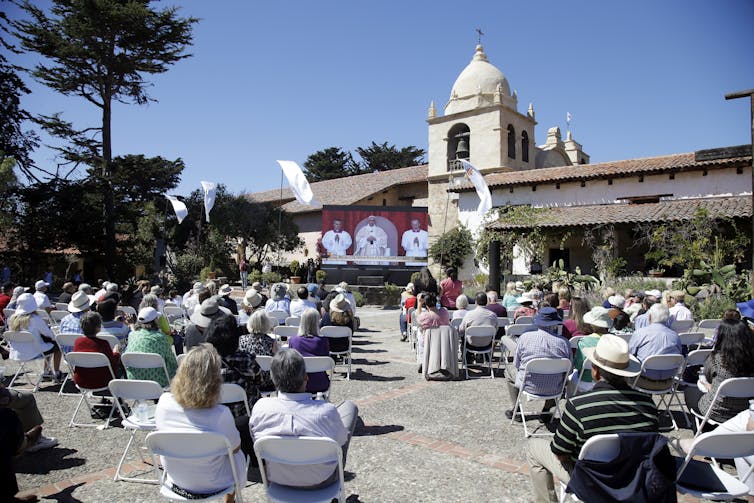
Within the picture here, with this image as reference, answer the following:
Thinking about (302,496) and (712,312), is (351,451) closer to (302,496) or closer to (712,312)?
(302,496)

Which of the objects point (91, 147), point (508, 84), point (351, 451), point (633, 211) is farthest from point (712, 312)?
point (91, 147)

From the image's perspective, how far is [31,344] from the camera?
620cm

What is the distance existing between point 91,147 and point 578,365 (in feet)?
84.3

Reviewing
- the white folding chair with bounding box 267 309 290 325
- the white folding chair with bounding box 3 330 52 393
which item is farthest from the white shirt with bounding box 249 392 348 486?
the white folding chair with bounding box 267 309 290 325

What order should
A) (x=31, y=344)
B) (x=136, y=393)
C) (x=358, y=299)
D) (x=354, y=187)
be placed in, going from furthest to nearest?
1. (x=354, y=187)
2. (x=358, y=299)
3. (x=31, y=344)
4. (x=136, y=393)

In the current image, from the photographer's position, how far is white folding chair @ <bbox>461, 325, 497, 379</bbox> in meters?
6.98

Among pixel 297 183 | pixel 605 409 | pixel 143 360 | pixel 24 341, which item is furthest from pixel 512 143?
pixel 605 409

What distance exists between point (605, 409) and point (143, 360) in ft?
12.6

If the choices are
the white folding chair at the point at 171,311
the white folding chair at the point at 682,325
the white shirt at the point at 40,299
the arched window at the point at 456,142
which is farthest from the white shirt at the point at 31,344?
the arched window at the point at 456,142

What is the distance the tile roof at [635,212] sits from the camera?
16844 mm

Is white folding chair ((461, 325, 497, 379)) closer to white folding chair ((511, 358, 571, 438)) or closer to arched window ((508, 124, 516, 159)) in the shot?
white folding chair ((511, 358, 571, 438))

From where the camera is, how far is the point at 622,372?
8.86ft

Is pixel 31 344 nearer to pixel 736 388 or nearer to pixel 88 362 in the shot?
pixel 88 362

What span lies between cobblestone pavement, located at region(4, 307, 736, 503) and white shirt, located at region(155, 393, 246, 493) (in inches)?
31.1
